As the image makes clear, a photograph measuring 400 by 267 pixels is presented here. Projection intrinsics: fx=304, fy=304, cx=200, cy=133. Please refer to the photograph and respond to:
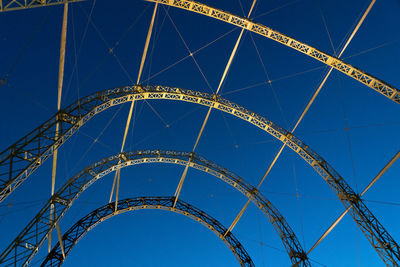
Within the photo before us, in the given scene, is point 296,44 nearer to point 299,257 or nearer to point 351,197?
point 351,197

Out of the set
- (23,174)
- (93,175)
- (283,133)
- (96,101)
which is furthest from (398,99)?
(93,175)

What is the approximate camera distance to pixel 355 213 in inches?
760

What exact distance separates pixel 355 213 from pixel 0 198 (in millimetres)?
19320

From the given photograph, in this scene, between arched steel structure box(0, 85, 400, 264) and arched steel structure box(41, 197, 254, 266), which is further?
arched steel structure box(41, 197, 254, 266)

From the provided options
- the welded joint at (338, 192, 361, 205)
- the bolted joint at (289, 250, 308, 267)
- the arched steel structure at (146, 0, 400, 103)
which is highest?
the arched steel structure at (146, 0, 400, 103)

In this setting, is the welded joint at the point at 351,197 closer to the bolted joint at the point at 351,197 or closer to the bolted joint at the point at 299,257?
the bolted joint at the point at 351,197

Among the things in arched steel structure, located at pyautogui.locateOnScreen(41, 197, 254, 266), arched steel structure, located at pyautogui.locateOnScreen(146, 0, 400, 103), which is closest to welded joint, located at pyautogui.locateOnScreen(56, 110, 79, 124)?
arched steel structure, located at pyautogui.locateOnScreen(146, 0, 400, 103)

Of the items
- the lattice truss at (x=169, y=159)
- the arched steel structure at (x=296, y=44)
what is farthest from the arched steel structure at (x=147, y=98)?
the arched steel structure at (x=296, y=44)

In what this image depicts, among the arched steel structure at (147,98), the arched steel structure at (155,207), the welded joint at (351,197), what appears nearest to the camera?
the arched steel structure at (147,98)

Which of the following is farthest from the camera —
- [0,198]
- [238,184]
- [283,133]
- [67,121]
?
[238,184]

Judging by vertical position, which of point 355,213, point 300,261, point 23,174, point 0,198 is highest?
point 355,213

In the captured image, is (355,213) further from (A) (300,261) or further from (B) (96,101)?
(B) (96,101)

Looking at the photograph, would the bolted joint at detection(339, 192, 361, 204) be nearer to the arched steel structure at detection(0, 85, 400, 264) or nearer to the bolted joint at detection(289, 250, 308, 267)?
the arched steel structure at detection(0, 85, 400, 264)

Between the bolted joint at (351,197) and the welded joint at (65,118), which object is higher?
the bolted joint at (351,197)
